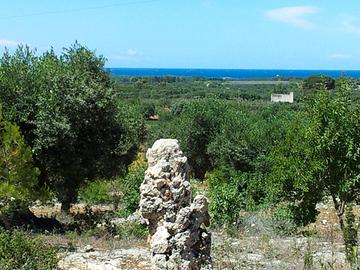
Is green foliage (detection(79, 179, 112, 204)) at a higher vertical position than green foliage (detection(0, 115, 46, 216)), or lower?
lower

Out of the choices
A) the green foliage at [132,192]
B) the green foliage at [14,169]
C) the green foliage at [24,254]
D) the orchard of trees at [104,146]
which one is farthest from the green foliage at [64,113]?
the green foliage at [24,254]

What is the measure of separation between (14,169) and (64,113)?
431 centimetres

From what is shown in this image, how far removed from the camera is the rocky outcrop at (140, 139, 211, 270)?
8.55 metres

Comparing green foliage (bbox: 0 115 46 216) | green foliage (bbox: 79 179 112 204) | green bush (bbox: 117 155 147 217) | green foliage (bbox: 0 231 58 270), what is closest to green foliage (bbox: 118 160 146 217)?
green bush (bbox: 117 155 147 217)

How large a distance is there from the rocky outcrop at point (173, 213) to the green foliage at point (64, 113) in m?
10.1

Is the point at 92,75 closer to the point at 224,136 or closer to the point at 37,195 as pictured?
the point at 37,195

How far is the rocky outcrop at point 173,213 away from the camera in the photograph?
8.55 metres

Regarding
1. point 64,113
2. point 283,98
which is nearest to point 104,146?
point 64,113

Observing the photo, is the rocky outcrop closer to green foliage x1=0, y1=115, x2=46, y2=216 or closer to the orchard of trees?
the orchard of trees

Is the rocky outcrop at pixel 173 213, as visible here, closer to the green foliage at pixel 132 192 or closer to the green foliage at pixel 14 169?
the green foliage at pixel 14 169

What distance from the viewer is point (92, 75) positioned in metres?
21.8

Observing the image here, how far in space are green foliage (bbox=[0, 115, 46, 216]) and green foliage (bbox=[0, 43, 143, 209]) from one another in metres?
3.10

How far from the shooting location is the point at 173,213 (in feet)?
29.6

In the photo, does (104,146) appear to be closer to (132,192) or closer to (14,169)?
(132,192)
